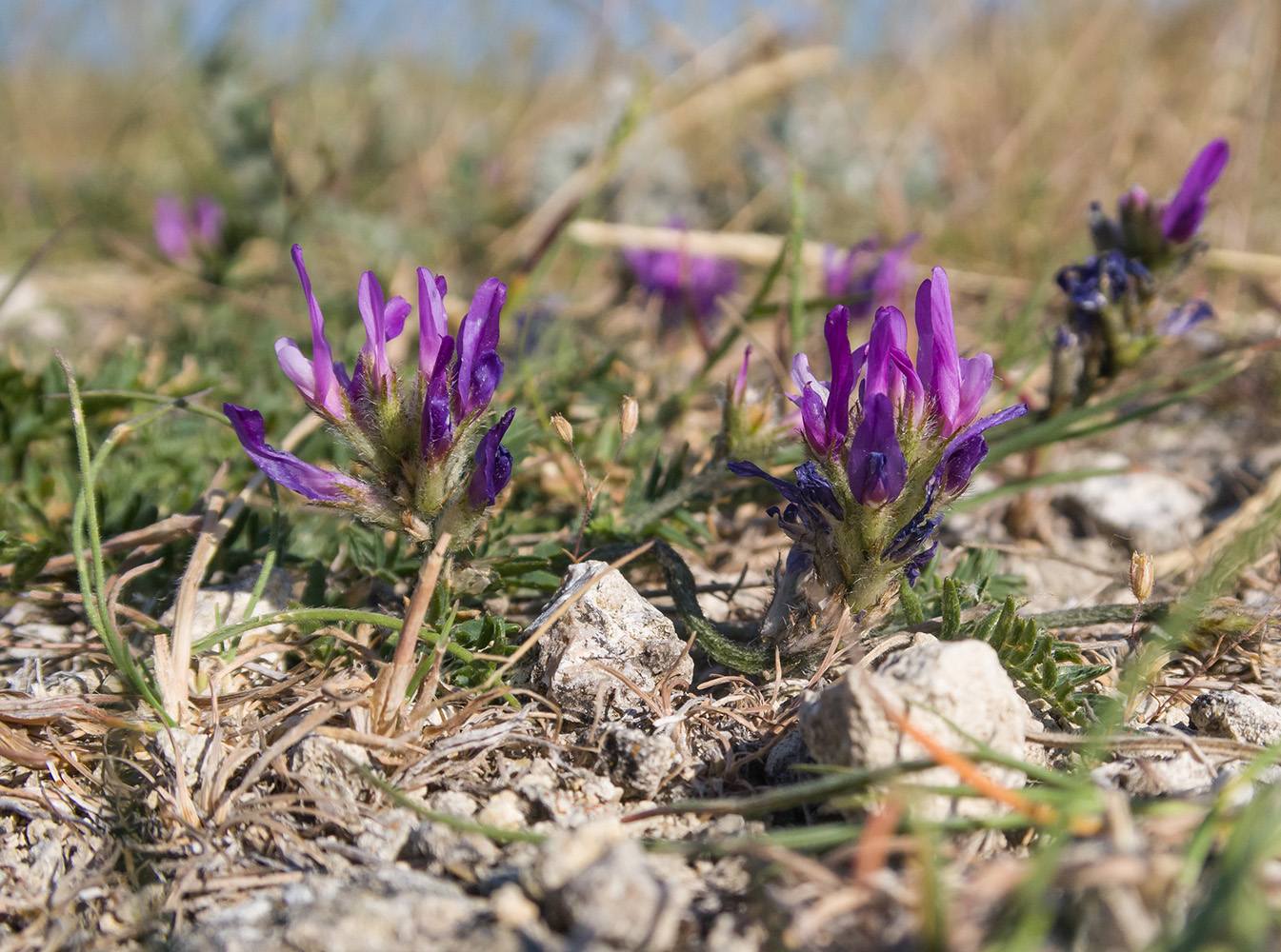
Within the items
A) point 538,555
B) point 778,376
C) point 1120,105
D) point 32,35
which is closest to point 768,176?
point 1120,105

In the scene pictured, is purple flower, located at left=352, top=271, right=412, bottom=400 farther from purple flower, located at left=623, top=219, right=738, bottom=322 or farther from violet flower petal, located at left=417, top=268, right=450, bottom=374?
purple flower, located at left=623, top=219, right=738, bottom=322

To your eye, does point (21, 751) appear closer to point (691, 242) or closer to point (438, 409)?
point (438, 409)

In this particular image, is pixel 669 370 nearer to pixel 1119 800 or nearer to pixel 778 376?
pixel 778 376

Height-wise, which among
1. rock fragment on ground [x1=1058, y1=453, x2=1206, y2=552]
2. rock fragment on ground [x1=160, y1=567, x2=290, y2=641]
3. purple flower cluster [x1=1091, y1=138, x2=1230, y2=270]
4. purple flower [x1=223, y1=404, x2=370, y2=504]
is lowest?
rock fragment on ground [x1=160, y1=567, x2=290, y2=641]

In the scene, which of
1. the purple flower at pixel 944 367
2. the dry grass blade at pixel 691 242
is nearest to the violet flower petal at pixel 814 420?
the purple flower at pixel 944 367

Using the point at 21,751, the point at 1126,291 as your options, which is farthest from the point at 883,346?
the point at 21,751

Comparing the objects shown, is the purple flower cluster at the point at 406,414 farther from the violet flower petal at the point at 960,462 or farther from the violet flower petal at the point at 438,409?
the violet flower petal at the point at 960,462

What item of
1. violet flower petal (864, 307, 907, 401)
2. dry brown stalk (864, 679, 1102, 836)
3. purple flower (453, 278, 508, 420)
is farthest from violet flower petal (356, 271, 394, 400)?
dry brown stalk (864, 679, 1102, 836)
